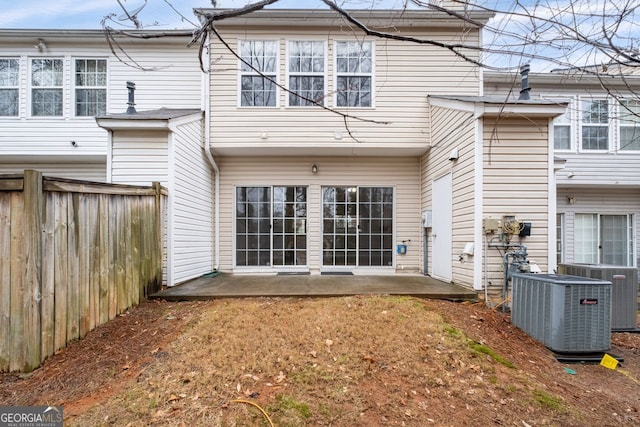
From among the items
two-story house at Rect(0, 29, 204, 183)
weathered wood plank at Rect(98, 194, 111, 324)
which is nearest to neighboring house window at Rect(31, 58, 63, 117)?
two-story house at Rect(0, 29, 204, 183)

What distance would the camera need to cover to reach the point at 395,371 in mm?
2727

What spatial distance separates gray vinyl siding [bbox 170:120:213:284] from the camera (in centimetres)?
538

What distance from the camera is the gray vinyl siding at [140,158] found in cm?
531

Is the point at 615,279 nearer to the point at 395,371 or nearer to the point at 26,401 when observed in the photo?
the point at 395,371

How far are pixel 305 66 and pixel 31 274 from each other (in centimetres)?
595

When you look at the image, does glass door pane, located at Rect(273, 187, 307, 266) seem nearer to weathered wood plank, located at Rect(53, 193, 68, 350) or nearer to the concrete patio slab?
the concrete patio slab

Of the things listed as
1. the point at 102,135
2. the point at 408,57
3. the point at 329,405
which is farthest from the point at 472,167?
the point at 102,135

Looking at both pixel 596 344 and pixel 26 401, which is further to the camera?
pixel 596 344

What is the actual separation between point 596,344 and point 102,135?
31.7 feet

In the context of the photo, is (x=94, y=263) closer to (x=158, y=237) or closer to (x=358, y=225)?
(x=158, y=237)

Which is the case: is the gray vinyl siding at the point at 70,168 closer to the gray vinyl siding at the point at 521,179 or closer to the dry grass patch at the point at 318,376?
the dry grass patch at the point at 318,376

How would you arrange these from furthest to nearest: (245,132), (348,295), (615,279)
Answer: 1. (245,132)
2. (348,295)
3. (615,279)

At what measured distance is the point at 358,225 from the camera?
7.20 meters

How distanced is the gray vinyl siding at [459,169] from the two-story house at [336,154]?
0.11 ft
